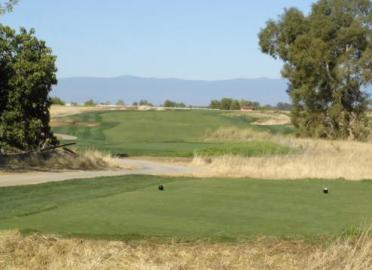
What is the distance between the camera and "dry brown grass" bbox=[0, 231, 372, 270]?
966 centimetres

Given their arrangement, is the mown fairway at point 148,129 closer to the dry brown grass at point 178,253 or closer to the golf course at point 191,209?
the golf course at point 191,209

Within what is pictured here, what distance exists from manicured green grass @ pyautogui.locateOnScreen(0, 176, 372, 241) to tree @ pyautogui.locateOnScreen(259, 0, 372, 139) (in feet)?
102

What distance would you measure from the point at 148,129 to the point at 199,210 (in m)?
45.4

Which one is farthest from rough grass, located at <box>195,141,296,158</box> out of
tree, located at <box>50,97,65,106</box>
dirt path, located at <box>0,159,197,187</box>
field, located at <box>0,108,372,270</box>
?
field, located at <box>0,108,372,270</box>

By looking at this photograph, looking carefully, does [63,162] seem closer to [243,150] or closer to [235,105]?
[243,150]

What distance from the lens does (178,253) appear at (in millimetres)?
10281

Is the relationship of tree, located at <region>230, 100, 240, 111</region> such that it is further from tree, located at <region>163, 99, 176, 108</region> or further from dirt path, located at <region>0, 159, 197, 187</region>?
dirt path, located at <region>0, 159, 197, 187</region>

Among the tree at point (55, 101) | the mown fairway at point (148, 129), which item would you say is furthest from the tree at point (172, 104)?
the mown fairway at point (148, 129)

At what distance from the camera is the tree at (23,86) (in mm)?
25297

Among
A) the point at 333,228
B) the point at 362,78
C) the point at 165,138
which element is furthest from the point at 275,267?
the point at 165,138

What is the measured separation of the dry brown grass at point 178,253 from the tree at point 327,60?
39.1 meters

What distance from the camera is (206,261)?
10125mm

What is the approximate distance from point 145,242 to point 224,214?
2.53 metres

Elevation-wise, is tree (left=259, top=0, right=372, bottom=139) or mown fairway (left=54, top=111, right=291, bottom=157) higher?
tree (left=259, top=0, right=372, bottom=139)
